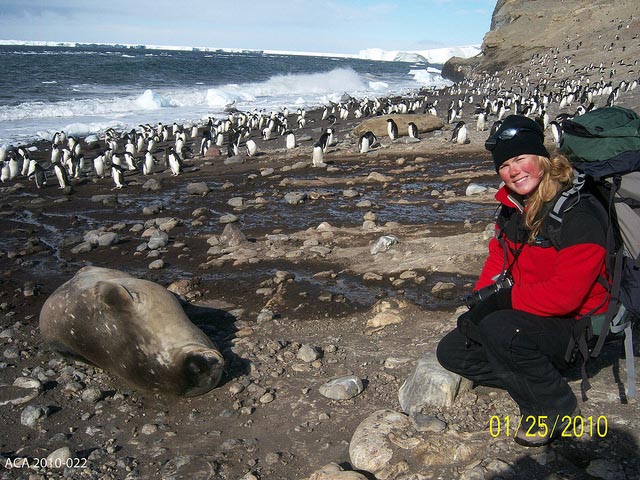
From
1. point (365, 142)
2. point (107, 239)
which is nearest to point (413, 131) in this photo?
point (365, 142)

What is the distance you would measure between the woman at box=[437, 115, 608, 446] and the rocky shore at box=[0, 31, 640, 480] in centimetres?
29

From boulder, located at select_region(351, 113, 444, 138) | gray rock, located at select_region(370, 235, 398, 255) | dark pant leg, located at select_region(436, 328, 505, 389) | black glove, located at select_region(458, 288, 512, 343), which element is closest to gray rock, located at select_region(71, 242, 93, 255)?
gray rock, located at select_region(370, 235, 398, 255)

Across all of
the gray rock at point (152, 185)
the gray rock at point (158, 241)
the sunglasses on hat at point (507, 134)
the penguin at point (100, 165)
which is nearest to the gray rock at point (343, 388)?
the sunglasses on hat at point (507, 134)

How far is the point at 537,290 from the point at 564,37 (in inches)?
2409

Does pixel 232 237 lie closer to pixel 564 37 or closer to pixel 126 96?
pixel 126 96

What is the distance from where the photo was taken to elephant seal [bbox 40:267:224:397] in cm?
391

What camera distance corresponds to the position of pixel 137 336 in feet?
13.2

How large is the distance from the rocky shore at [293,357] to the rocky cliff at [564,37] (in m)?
34.7

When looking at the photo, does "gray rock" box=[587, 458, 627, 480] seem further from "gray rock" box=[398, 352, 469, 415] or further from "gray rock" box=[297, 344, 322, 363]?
"gray rock" box=[297, 344, 322, 363]

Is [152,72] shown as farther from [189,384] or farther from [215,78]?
[189,384]

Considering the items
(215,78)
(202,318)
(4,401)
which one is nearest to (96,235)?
(202,318)

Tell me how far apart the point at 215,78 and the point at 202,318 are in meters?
60.7

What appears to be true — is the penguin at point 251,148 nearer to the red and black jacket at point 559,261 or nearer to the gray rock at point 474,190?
the gray rock at point 474,190
